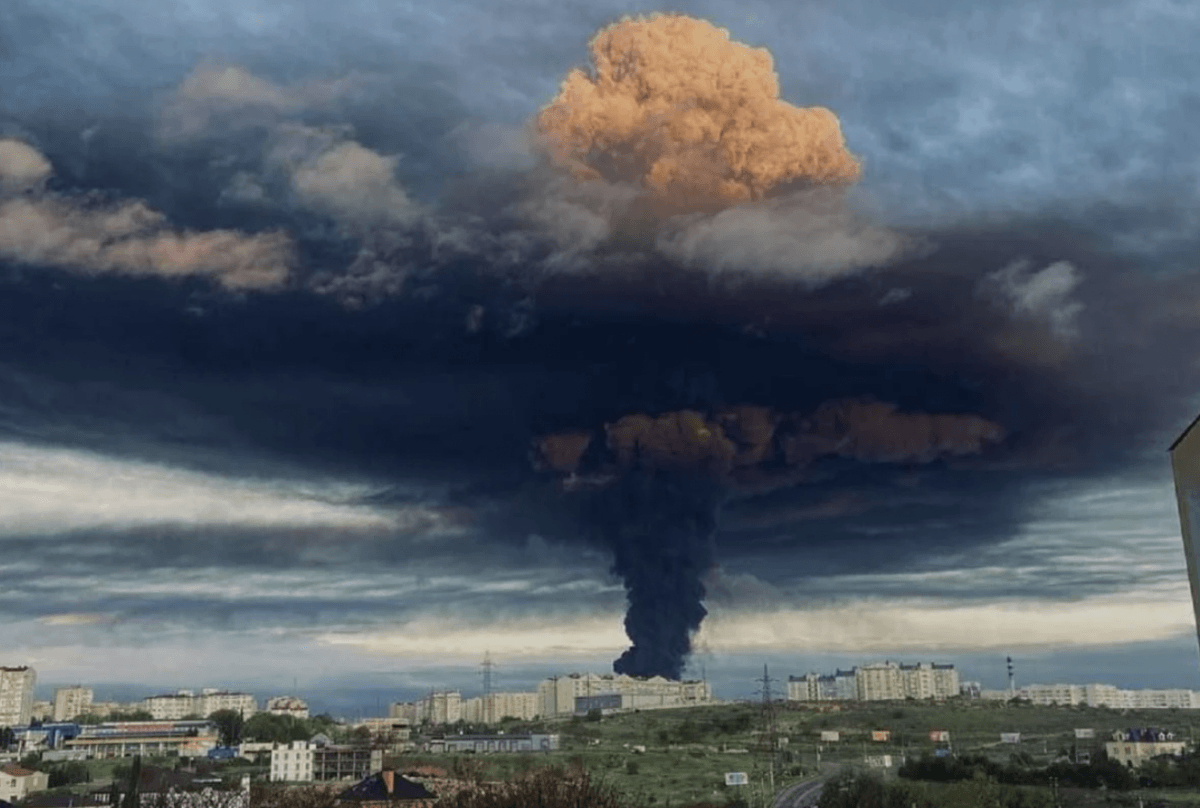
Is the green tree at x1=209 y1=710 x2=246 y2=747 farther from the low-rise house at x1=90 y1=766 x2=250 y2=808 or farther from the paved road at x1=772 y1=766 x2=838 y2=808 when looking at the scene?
the paved road at x1=772 y1=766 x2=838 y2=808

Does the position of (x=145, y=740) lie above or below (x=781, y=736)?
above

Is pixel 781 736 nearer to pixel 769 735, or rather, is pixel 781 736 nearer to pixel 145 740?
pixel 769 735

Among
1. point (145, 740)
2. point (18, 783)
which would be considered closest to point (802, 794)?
point (18, 783)

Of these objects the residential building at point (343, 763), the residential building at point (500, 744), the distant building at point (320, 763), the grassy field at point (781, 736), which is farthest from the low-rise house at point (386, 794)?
the residential building at point (500, 744)

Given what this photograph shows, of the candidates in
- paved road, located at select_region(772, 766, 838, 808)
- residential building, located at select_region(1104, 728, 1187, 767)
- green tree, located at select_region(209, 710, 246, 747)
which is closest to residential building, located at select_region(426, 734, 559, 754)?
green tree, located at select_region(209, 710, 246, 747)

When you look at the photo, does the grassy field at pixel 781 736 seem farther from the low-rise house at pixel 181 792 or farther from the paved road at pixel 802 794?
the low-rise house at pixel 181 792

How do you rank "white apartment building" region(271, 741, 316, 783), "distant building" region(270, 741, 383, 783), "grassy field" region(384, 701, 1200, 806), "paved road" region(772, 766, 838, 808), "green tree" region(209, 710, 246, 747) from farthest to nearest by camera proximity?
"green tree" region(209, 710, 246, 747)
"distant building" region(270, 741, 383, 783)
"white apartment building" region(271, 741, 316, 783)
"grassy field" region(384, 701, 1200, 806)
"paved road" region(772, 766, 838, 808)
